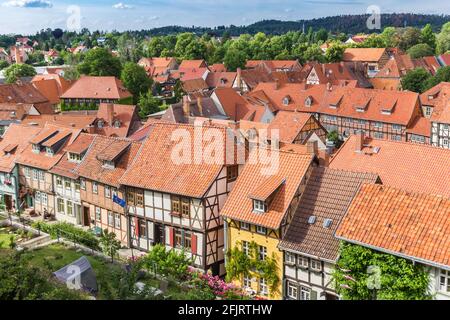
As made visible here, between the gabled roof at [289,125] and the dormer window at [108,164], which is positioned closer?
the dormer window at [108,164]

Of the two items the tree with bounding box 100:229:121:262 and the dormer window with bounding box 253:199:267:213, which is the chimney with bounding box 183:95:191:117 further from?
the dormer window with bounding box 253:199:267:213

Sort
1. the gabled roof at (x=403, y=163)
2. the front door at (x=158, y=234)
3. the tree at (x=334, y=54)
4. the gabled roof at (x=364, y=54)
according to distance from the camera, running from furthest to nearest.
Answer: the tree at (x=334, y=54), the gabled roof at (x=364, y=54), the gabled roof at (x=403, y=163), the front door at (x=158, y=234)

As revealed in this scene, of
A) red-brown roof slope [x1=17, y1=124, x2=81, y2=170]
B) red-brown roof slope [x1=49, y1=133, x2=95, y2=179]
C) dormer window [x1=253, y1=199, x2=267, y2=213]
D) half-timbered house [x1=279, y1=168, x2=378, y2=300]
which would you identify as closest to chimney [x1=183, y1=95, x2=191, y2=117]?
red-brown roof slope [x1=17, y1=124, x2=81, y2=170]

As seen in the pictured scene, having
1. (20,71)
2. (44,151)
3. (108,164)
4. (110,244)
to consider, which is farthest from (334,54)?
(110,244)

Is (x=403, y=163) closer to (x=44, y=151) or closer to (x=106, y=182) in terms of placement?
(x=106, y=182)

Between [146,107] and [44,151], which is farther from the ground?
[44,151]

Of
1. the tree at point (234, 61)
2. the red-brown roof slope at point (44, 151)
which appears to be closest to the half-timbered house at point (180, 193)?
the red-brown roof slope at point (44, 151)

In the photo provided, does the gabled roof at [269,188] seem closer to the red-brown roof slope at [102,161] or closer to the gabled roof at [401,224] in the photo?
the gabled roof at [401,224]
